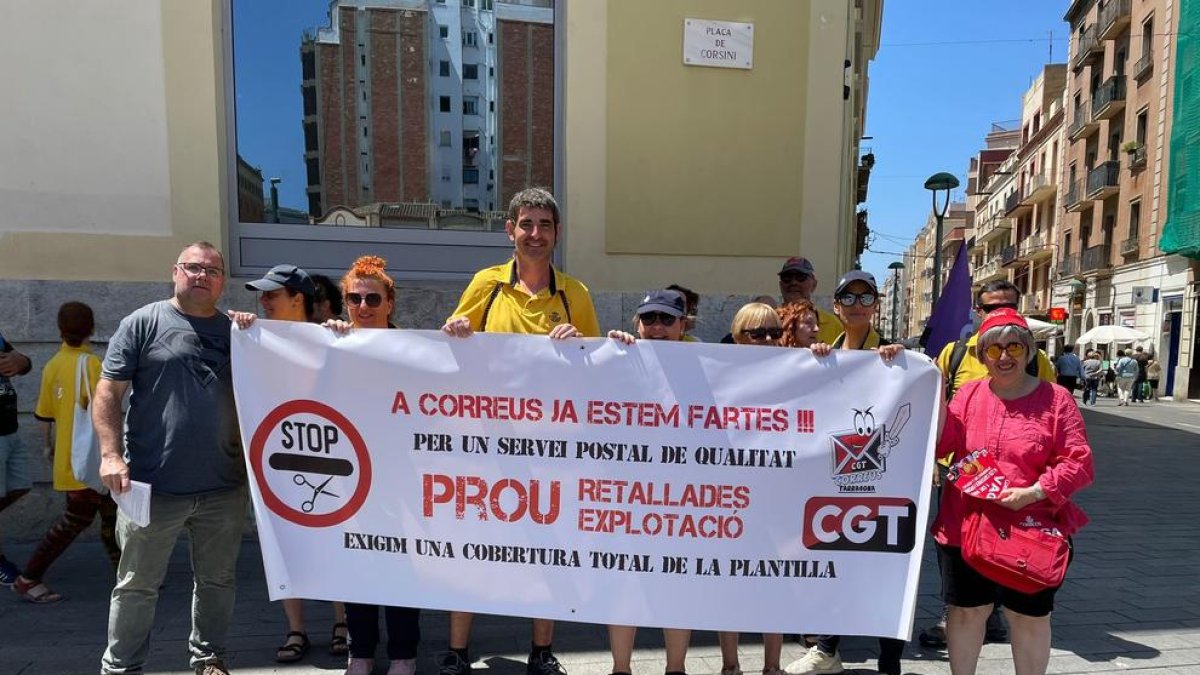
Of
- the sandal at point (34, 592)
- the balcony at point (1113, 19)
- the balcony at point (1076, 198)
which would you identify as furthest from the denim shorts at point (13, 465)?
the balcony at point (1076, 198)

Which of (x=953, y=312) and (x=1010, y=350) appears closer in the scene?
(x=1010, y=350)

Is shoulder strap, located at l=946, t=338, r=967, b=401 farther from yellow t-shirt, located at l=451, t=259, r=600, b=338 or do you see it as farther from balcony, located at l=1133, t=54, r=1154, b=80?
balcony, located at l=1133, t=54, r=1154, b=80

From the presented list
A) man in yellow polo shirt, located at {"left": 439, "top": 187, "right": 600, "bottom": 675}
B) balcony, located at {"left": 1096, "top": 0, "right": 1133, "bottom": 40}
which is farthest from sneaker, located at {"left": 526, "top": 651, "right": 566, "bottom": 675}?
balcony, located at {"left": 1096, "top": 0, "right": 1133, "bottom": 40}

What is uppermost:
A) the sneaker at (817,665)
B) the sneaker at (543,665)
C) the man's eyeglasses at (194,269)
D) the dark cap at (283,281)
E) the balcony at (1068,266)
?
the balcony at (1068,266)

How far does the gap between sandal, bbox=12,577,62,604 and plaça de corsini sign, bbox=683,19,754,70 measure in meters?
5.63

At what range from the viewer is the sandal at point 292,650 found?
323 cm

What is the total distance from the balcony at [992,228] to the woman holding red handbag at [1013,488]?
185ft

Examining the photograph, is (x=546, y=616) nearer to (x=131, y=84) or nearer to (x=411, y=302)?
(x=411, y=302)

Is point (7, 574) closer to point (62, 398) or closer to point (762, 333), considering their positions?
point (62, 398)

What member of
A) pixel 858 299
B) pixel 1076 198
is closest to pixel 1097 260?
pixel 1076 198

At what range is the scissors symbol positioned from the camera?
9.52ft

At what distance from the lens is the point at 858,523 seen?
2820 millimetres

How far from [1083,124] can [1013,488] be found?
123 ft

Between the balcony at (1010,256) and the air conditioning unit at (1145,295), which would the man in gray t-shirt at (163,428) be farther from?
the balcony at (1010,256)
